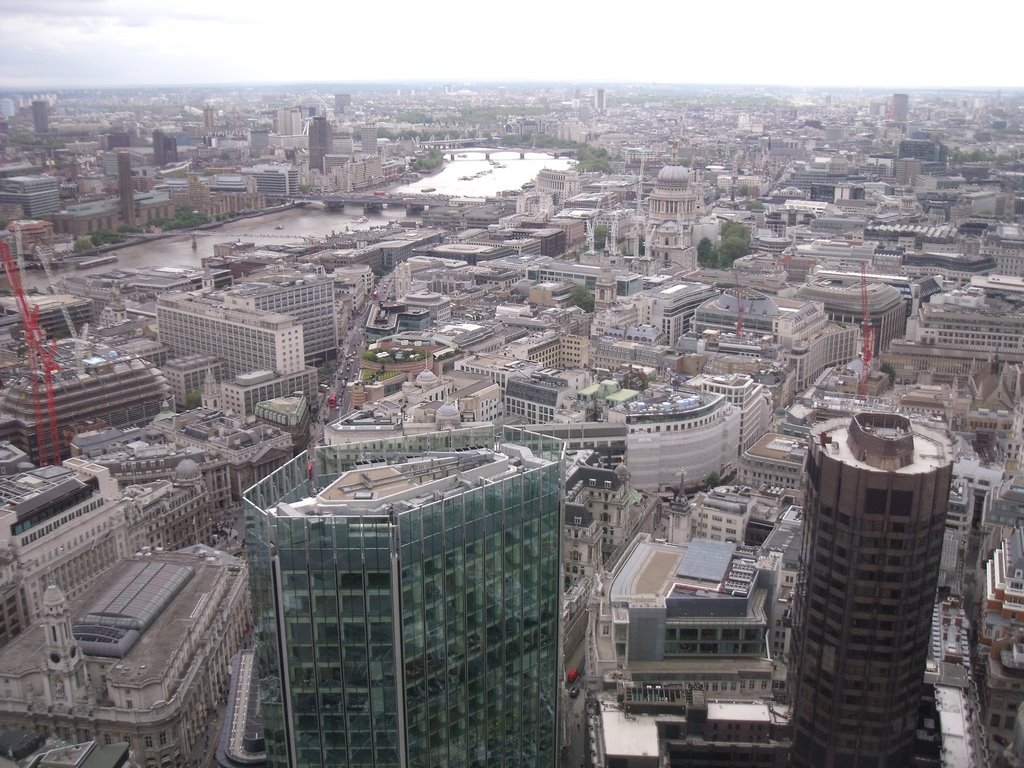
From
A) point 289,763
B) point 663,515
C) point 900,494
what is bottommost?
point 663,515

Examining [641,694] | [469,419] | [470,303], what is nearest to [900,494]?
[641,694]

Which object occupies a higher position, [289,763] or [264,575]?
[264,575]

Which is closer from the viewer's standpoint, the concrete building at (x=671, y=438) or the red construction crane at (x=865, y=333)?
the concrete building at (x=671, y=438)

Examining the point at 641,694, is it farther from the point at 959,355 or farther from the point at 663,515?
the point at 959,355

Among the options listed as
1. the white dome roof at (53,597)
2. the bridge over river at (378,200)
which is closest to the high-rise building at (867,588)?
the white dome roof at (53,597)

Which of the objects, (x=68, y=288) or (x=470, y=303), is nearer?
(x=470, y=303)

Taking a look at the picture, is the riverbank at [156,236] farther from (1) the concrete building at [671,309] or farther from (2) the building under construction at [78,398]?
(1) the concrete building at [671,309]

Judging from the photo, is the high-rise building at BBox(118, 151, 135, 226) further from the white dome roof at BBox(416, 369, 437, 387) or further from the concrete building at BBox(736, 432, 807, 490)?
the concrete building at BBox(736, 432, 807, 490)
